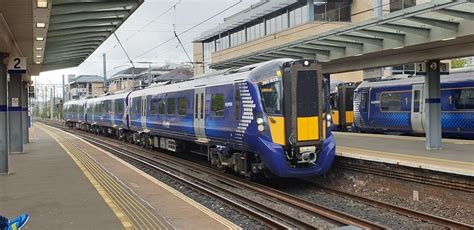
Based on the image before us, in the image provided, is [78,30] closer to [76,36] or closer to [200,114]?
[76,36]

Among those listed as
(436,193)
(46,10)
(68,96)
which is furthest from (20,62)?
(68,96)

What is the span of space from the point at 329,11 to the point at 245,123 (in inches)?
Answer: 1215

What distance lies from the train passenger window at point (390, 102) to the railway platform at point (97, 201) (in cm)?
1197

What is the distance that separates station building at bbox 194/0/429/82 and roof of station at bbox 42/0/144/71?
1680 centimetres

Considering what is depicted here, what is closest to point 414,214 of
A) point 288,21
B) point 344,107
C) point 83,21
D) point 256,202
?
point 256,202

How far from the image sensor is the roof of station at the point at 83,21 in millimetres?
11383

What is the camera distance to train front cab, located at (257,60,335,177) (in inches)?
430

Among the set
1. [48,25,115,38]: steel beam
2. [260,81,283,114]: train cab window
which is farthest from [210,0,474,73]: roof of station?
[48,25,115,38]: steel beam

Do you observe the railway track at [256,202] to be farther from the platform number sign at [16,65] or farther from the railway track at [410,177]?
the platform number sign at [16,65]

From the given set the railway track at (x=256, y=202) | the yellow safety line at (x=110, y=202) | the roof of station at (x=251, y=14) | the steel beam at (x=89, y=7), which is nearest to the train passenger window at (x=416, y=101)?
the railway track at (x=256, y=202)

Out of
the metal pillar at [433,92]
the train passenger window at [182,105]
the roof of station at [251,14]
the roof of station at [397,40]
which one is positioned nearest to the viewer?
the roof of station at [397,40]

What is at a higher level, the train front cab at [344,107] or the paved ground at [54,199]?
the train front cab at [344,107]

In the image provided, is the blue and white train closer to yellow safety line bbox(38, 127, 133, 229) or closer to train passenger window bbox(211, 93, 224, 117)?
train passenger window bbox(211, 93, 224, 117)

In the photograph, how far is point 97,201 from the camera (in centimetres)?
850
